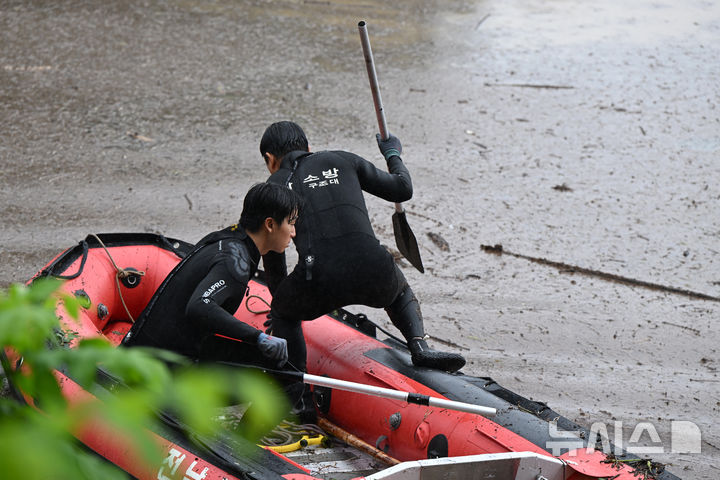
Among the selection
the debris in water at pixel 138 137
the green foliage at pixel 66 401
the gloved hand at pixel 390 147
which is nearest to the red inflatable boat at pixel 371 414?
the gloved hand at pixel 390 147

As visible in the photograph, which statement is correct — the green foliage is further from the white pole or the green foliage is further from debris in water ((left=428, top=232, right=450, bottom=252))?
debris in water ((left=428, top=232, right=450, bottom=252))

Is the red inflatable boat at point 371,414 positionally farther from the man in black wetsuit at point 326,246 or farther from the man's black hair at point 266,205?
the man's black hair at point 266,205

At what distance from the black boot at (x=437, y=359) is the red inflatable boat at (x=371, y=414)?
37mm

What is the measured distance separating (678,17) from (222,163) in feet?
28.0

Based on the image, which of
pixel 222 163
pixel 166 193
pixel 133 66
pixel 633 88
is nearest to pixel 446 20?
pixel 633 88

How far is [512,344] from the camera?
18.9 feet

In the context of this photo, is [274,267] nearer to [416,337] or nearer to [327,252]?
[327,252]

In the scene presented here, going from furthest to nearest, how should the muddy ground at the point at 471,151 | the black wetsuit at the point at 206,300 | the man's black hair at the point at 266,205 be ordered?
the muddy ground at the point at 471,151 < the man's black hair at the point at 266,205 < the black wetsuit at the point at 206,300

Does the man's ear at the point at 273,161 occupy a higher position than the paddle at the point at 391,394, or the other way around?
the man's ear at the point at 273,161

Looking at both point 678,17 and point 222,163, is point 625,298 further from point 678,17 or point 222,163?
point 678,17

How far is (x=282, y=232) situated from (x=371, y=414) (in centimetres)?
114

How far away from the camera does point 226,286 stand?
3.68 m

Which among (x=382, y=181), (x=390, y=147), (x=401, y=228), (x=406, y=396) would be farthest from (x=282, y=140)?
(x=406, y=396)

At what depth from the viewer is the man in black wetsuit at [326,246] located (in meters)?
4.12
